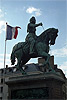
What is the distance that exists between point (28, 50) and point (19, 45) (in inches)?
51.6

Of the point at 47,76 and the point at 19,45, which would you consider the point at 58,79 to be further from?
the point at 19,45

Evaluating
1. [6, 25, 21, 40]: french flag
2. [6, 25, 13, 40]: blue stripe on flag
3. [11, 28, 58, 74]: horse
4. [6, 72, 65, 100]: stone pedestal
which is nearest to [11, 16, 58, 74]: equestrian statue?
[11, 28, 58, 74]: horse

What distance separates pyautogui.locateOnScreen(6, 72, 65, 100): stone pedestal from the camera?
63.3ft

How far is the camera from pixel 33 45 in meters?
21.4

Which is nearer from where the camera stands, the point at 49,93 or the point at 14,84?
the point at 49,93

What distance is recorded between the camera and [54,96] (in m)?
19.2

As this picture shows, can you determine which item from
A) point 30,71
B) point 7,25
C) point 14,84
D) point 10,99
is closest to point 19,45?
point 14,84

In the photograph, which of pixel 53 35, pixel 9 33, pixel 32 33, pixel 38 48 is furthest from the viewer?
pixel 9 33

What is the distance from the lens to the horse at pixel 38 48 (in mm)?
21172

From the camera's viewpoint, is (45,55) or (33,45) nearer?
(45,55)

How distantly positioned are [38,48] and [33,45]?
1.86 feet

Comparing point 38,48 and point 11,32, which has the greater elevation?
point 11,32

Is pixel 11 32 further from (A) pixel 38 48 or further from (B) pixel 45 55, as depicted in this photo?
(B) pixel 45 55

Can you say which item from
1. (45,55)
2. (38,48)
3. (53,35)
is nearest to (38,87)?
(45,55)
